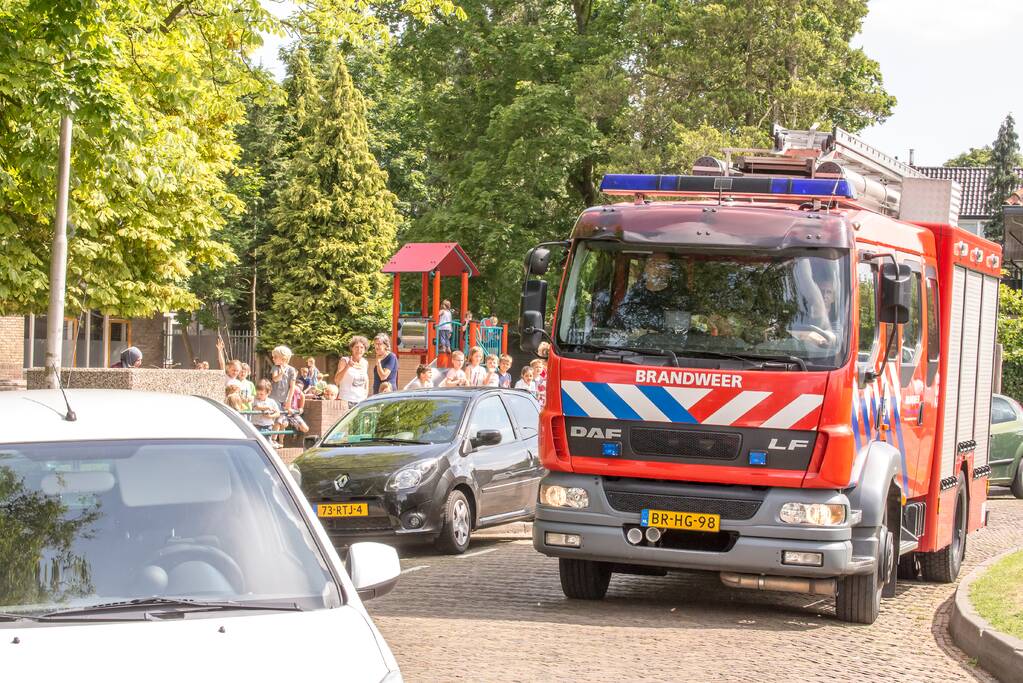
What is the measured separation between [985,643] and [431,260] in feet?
94.1

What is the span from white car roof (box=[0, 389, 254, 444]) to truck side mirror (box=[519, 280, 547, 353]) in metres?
5.15

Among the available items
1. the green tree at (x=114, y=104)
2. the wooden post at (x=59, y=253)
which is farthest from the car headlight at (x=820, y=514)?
the wooden post at (x=59, y=253)

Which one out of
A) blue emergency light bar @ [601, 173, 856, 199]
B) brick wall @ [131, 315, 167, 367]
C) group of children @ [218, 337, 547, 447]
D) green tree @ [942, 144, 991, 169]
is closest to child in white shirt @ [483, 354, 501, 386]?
group of children @ [218, 337, 547, 447]

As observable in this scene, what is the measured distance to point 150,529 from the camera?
4980mm

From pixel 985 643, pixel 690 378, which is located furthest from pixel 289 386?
pixel 985 643

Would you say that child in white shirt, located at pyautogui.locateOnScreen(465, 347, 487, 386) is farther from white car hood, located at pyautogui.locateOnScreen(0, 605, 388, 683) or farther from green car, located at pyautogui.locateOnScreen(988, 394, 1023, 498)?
white car hood, located at pyautogui.locateOnScreen(0, 605, 388, 683)

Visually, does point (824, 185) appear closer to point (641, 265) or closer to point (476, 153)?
point (641, 265)

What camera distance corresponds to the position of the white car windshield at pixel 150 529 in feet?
15.4

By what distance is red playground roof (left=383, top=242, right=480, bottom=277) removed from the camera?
37375 mm

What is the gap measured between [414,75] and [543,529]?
34.8m

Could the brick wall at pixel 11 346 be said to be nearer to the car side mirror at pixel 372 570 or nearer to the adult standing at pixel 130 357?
the adult standing at pixel 130 357

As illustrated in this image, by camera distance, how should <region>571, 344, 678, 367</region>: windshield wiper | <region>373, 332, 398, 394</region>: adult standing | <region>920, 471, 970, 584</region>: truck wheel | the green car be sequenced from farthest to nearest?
1. the green car
2. <region>373, 332, 398, 394</region>: adult standing
3. <region>920, 471, 970, 584</region>: truck wheel
4. <region>571, 344, 678, 367</region>: windshield wiper

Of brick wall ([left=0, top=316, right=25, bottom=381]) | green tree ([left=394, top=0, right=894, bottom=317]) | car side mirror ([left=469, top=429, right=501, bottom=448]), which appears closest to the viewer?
car side mirror ([left=469, top=429, right=501, bottom=448])

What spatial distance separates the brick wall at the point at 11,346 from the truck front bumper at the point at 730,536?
88.6 feet
